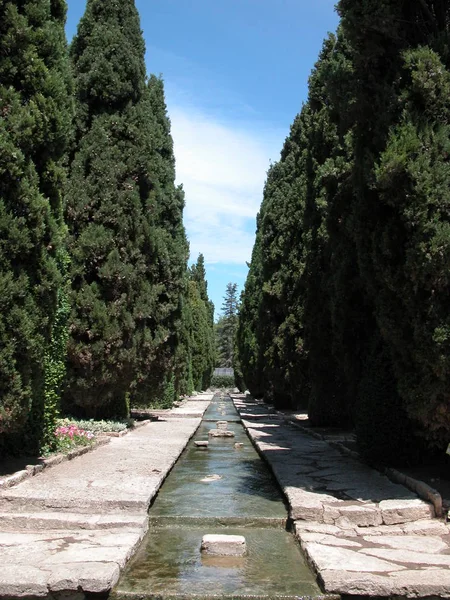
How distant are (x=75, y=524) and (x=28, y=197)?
383 centimetres

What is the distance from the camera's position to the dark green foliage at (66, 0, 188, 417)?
12.9m

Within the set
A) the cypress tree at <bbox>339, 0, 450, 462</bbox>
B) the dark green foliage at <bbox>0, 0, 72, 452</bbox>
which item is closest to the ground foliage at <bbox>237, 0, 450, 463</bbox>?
the cypress tree at <bbox>339, 0, 450, 462</bbox>

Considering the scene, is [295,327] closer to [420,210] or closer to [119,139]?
[119,139]

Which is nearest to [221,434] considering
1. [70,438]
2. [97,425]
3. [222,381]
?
[97,425]

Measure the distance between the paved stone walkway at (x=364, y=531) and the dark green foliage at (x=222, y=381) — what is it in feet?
228

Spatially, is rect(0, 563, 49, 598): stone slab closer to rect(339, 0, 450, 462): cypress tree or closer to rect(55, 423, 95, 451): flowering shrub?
rect(339, 0, 450, 462): cypress tree

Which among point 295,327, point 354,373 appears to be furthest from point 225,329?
point 354,373

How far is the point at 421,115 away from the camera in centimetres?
660

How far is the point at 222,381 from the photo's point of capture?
256 ft

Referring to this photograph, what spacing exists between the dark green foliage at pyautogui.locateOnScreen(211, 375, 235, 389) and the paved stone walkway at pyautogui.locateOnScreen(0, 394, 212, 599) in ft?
227

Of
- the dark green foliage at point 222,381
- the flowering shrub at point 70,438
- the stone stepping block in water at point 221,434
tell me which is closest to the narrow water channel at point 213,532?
the flowering shrub at point 70,438

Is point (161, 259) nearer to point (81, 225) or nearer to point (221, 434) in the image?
point (81, 225)

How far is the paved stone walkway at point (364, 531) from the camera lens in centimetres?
413

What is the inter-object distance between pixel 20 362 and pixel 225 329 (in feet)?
294
